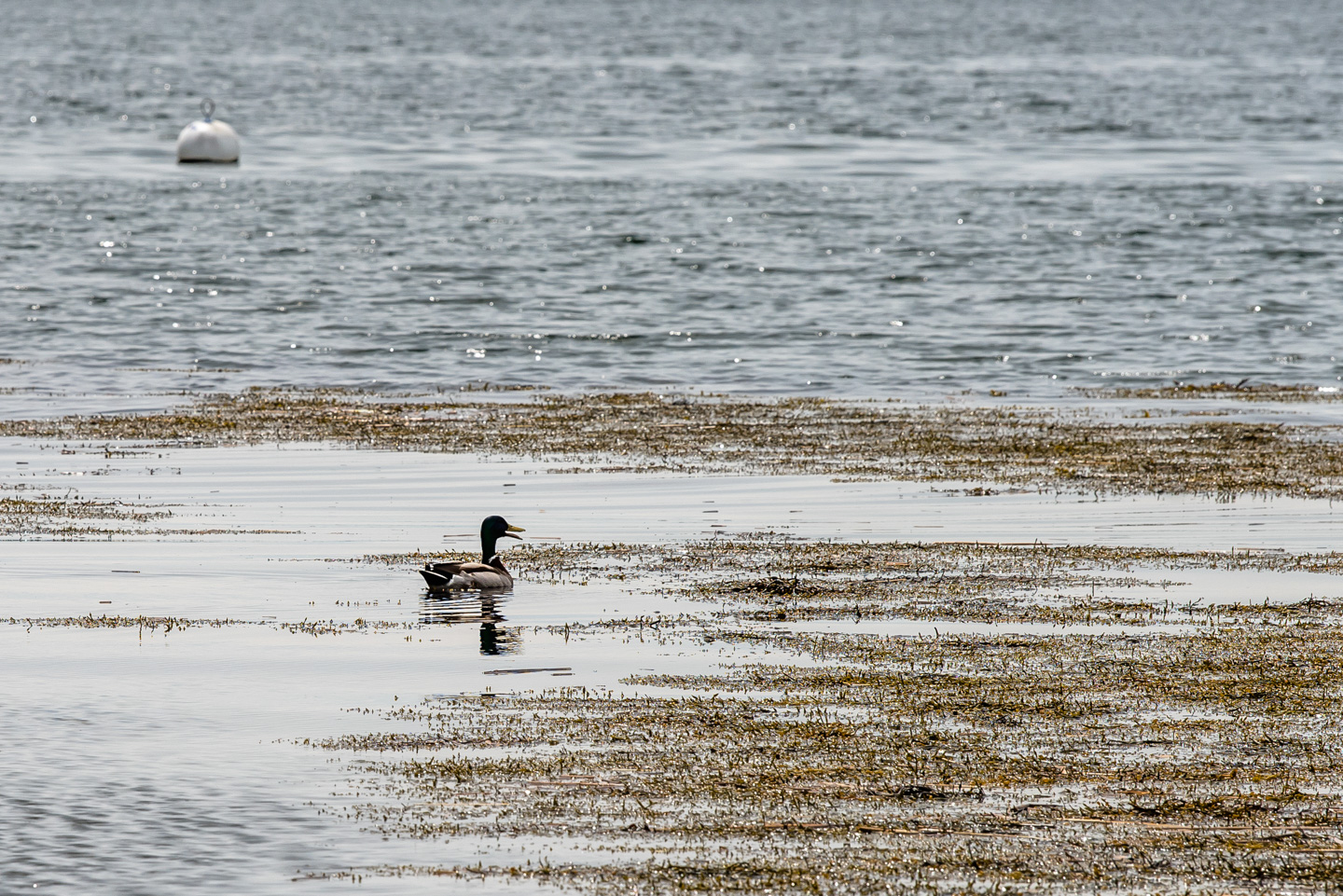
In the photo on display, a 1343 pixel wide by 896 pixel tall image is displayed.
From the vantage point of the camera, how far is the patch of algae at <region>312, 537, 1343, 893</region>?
874 centimetres

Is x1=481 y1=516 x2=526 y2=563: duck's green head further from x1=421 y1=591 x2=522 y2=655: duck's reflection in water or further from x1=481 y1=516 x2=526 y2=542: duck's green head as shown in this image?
x1=421 y1=591 x2=522 y2=655: duck's reflection in water

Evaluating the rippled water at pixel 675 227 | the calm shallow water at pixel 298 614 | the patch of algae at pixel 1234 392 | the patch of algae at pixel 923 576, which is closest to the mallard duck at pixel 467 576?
the calm shallow water at pixel 298 614

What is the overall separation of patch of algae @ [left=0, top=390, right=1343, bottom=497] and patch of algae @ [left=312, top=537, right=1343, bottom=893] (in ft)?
21.4

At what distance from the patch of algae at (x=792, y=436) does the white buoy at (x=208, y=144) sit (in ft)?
111

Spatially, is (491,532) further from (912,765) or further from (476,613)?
(912,765)

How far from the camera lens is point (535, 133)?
6669 cm

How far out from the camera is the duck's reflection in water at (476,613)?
13117mm

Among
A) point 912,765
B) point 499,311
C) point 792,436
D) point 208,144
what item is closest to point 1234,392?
point 792,436

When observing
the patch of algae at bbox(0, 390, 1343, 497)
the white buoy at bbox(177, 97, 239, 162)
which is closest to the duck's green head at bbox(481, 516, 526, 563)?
the patch of algae at bbox(0, 390, 1343, 497)

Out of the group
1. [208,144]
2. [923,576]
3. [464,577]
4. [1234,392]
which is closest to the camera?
[464,577]

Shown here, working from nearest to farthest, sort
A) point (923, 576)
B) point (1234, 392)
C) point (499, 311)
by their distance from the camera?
1. point (923, 576)
2. point (1234, 392)
3. point (499, 311)

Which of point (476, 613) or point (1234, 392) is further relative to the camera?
point (1234, 392)

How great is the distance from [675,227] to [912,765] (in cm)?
3488

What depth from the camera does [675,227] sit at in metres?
44.4
